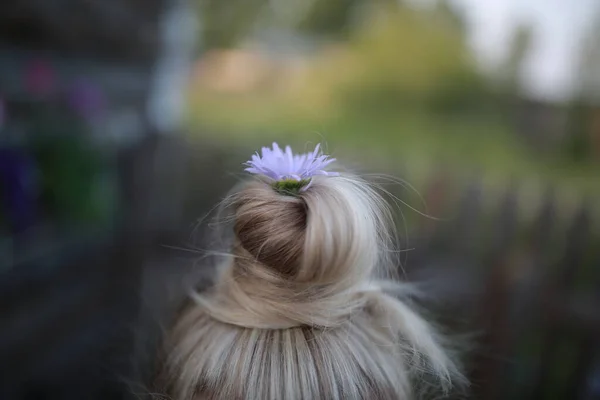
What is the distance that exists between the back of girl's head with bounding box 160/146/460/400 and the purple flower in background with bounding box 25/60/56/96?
1694mm

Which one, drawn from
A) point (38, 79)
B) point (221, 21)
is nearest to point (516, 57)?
point (221, 21)

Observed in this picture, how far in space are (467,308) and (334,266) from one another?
1.41m

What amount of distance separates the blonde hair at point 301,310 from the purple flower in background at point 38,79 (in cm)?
169

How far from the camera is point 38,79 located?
7.27 ft

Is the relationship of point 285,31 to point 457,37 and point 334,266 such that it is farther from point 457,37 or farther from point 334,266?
point 334,266

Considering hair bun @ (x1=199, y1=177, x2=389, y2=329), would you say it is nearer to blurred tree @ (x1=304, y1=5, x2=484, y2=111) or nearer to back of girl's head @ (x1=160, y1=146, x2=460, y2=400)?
back of girl's head @ (x1=160, y1=146, x2=460, y2=400)

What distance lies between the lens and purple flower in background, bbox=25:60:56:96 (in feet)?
7.27

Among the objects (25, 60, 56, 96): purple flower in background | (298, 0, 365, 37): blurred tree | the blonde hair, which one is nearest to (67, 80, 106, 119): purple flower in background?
(25, 60, 56, 96): purple flower in background

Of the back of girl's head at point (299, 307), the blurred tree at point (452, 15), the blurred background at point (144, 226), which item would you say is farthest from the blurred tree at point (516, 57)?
the back of girl's head at point (299, 307)

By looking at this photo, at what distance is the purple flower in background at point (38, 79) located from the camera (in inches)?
87.3

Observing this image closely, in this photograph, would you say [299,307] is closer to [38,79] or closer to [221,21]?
[38,79]

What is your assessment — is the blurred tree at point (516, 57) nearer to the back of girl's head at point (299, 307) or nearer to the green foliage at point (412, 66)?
the green foliage at point (412, 66)

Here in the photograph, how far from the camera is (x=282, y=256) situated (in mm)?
770

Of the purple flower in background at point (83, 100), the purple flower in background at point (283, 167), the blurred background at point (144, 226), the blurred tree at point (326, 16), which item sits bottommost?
the blurred background at point (144, 226)
